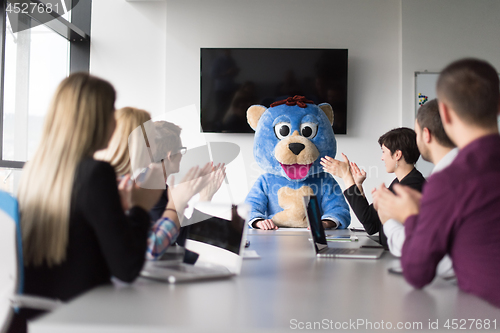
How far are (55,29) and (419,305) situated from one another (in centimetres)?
370

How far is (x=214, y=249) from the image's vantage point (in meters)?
1.16

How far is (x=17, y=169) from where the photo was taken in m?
2.90

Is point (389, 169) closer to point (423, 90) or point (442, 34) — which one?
point (423, 90)

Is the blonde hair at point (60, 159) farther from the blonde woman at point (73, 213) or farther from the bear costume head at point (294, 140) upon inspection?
the bear costume head at point (294, 140)

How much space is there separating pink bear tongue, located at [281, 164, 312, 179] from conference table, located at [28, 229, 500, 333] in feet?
4.53

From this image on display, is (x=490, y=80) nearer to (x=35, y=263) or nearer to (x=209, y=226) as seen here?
(x=209, y=226)

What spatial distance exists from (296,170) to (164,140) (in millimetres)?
1063

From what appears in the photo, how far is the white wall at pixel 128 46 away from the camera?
3.89 meters

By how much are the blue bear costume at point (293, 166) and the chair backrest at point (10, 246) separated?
1.64m

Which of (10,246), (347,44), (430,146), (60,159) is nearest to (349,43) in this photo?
(347,44)

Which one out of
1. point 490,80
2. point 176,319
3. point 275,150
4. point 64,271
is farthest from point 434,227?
point 275,150

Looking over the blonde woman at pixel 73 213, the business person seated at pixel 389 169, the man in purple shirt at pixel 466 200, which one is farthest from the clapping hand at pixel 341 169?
the blonde woman at pixel 73 213

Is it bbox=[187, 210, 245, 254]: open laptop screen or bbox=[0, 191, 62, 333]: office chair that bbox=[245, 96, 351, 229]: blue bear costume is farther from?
bbox=[0, 191, 62, 333]: office chair

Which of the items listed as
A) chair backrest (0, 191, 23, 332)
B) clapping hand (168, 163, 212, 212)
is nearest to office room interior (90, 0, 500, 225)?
clapping hand (168, 163, 212, 212)
